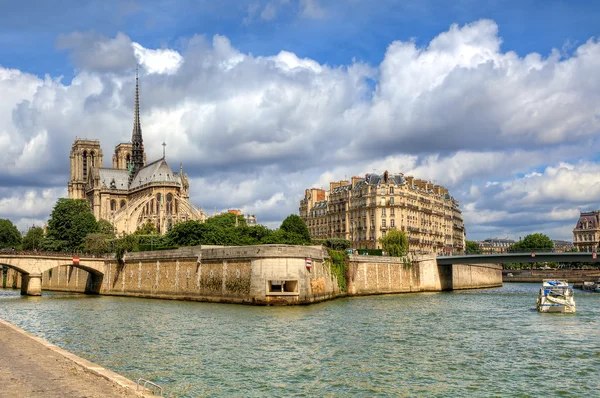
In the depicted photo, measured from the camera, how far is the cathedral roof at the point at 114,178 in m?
153

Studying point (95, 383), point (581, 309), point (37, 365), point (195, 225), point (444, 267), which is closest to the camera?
point (95, 383)

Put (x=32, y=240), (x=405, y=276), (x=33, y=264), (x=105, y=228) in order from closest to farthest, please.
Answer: (x=33, y=264), (x=405, y=276), (x=105, y=228), (x=32, y=240)

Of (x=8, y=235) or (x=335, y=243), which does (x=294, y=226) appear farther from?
(x=8, y=235)

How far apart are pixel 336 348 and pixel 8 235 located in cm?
12175

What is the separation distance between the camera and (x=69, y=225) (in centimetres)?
11131

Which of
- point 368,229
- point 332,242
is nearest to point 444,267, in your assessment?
point 332,242

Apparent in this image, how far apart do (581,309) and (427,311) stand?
13.1m

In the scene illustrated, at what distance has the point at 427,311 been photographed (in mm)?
50594

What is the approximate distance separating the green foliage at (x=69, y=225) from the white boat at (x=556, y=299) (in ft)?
261

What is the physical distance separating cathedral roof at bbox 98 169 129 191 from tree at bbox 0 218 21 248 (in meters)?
22.4

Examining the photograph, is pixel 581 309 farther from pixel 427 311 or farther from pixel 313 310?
pixel 313 310

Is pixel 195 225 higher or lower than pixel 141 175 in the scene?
lower

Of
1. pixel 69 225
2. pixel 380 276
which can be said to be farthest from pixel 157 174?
pixel 380 276

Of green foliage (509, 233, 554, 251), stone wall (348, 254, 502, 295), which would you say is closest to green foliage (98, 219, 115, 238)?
stone wall (348, 254, 502, 295)
